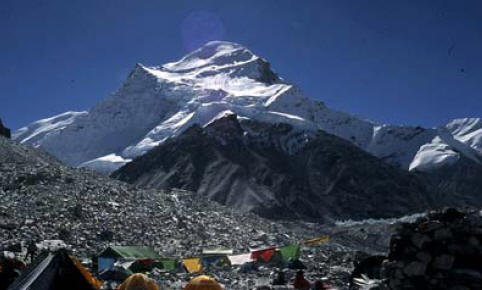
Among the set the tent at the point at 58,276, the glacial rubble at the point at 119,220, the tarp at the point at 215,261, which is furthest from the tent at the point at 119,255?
the tent at the point at 58,276

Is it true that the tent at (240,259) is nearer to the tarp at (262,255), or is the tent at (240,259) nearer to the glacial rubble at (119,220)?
the tarp at (262,255)

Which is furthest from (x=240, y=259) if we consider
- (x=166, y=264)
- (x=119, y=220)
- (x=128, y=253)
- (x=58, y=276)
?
(x=58, y=276)

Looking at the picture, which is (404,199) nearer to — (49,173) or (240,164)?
(240,164)

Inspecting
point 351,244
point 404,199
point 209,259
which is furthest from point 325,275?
point 404,199

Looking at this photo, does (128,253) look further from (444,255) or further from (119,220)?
(444,255)

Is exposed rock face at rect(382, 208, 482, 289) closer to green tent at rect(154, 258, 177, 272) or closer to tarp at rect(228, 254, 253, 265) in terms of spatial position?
green tent at rect(154, 258, 177, 272)

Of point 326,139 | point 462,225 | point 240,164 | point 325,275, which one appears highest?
point 326,139

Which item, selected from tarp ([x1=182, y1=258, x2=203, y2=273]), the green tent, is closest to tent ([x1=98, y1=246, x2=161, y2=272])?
the green tent
